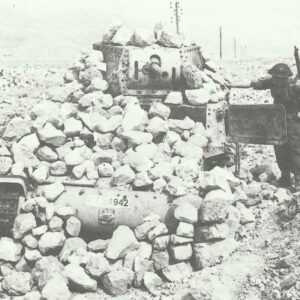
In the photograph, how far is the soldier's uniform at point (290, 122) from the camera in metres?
7.64

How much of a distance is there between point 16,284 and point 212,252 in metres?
2.39

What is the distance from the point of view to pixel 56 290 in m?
5.81

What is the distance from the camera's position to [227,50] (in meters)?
53.7

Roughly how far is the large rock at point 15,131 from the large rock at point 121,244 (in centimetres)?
207

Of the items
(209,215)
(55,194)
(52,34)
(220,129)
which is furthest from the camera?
(52,34)

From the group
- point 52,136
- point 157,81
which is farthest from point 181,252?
point 157,81

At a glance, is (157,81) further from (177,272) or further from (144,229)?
(177,272)

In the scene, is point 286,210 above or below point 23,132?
below

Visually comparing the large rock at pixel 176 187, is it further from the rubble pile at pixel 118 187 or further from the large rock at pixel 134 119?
the large rock at pixel 134 119

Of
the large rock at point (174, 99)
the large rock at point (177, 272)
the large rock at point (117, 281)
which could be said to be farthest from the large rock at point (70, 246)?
the large rock at point (174, 99)

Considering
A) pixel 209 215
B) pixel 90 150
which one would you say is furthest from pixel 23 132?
pixel 209 215

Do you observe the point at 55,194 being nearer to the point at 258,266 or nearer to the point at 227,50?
the point at 258,266

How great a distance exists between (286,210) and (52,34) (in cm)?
3894

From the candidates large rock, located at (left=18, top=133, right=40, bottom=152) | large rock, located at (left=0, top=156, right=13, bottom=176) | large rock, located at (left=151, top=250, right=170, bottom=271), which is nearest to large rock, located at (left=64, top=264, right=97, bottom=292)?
large rock, located at (left=151, top=250, right=170, bottom=271)
